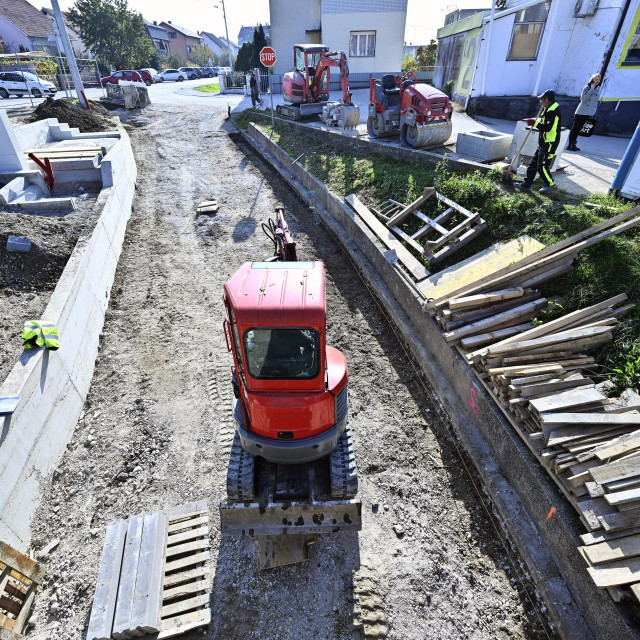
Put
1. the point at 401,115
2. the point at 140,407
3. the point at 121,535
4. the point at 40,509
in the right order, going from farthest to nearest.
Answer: the point at 401,115, the point at 140,407, the point at 40,509, the point at 121,535

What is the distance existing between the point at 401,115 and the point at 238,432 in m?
11.8

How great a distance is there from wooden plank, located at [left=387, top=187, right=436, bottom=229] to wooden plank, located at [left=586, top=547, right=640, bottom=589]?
7.40 metres

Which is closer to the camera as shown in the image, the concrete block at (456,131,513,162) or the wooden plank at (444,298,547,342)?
the wooden plank at (444,298,547,342)

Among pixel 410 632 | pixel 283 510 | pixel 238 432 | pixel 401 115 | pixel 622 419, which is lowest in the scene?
pixel 410 632

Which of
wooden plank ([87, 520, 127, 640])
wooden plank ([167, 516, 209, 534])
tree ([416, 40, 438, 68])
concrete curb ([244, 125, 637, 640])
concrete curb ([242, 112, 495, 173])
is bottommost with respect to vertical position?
wooden plank ([167, 516, 209, 534])

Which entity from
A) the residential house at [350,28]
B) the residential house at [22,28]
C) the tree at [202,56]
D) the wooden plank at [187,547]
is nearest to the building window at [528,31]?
the residential house at [350,28]

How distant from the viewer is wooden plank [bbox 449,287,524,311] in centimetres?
602

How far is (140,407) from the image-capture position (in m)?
6.25

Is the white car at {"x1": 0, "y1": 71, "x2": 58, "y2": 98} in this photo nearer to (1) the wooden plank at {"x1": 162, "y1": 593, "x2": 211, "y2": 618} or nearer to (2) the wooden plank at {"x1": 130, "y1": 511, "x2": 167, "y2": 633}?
(2) the wooden plank at {"x1": 130, "y1": 511, "x2": 167, "y2": 633}

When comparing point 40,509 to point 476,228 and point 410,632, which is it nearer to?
point 410,632

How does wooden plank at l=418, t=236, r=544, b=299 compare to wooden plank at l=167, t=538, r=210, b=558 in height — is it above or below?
above

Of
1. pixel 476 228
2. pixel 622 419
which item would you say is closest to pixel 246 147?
pixel 476 228

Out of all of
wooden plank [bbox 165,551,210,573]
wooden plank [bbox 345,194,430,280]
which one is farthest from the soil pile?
wooden plank [bbox 165,551,210,573]

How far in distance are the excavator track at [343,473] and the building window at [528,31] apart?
17.8 metres
